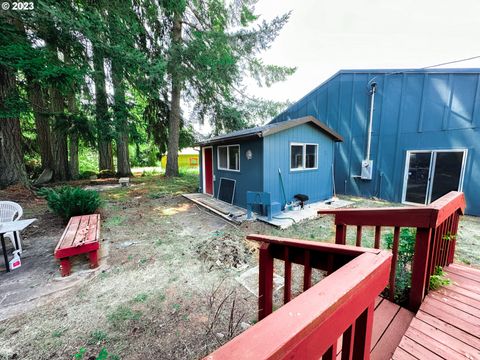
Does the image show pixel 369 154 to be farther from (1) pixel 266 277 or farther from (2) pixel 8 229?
(2) pixel 8 229

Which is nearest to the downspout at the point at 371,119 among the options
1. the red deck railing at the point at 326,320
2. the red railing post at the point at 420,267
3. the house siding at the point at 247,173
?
the house siding at the point at 247,173

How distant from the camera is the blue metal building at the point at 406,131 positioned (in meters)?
6.27

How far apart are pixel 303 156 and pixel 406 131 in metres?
3.86

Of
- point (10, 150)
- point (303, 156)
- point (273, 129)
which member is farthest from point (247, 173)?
point (10, 150)

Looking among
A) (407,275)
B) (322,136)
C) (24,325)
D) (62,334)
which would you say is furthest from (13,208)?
(322,136)

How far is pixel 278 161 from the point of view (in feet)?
20.1

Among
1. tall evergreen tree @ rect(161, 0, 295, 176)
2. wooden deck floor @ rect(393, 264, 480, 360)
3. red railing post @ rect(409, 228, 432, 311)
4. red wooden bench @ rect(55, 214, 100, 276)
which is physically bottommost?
red wooden bench @ rect(55, 214, 100, 276)

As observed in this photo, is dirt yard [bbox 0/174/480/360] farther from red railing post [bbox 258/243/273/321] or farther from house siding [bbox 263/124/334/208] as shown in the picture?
house siding [bbox 263/124/334/208]

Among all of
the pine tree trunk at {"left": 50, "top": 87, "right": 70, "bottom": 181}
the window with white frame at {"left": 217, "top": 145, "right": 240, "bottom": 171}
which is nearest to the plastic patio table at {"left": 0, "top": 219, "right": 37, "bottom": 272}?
the window with white frame at {"left": 217, "top": 145, "right": 240, "bottom": 171}

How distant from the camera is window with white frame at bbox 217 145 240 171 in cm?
701

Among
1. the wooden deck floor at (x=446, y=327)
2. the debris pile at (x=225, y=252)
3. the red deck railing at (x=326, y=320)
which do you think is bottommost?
the debris pile at (x=225, y=252)

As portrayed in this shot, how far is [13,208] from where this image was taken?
13.7 ft

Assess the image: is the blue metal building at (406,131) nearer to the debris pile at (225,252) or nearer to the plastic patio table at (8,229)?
the debris pile at (225,252)

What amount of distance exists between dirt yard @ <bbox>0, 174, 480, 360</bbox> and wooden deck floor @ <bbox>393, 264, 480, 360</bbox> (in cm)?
127
